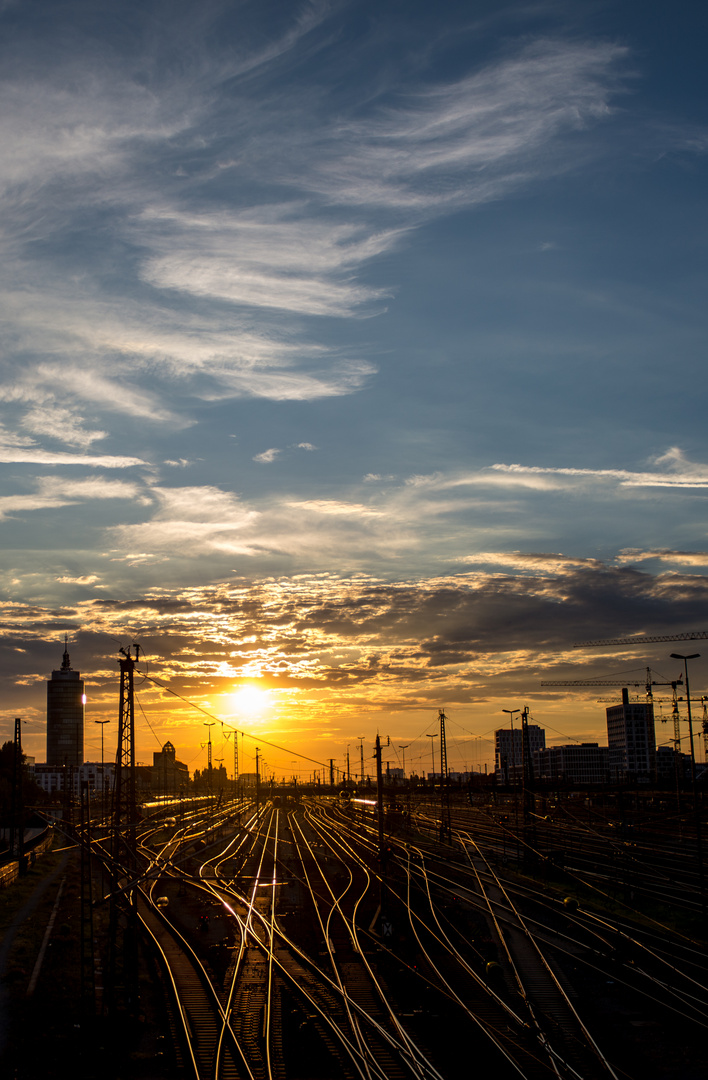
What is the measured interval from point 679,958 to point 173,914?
2180 centimetres

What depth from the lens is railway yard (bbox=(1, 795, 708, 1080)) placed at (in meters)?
20.3

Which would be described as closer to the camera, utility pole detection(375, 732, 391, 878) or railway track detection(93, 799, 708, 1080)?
railway track detection(93, 799, 708, 1080)

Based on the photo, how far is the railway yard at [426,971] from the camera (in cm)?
2030

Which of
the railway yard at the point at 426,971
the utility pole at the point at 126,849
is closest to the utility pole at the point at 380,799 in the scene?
the railway yard at the point at 426,971

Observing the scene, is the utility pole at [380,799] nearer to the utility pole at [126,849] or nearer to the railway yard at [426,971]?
the railway yard at [426,971]

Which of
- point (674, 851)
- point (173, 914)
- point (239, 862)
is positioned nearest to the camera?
point (173, 914)

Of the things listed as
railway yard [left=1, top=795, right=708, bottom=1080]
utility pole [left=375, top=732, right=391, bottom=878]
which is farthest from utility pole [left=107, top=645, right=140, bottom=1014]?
utility pole [left=375, top=732, right=391, bottom=878]

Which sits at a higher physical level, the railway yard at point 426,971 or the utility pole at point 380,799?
the utility pole at point 380,799

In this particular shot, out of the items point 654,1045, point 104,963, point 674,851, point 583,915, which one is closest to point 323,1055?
point 654,1045

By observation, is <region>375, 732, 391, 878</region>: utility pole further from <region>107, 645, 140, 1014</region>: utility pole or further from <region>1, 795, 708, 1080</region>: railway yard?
<region>107, 645, 140, 1014</region>: utility pole

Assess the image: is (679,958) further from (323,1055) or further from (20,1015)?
(20,1015)

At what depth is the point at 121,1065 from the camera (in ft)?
66.7

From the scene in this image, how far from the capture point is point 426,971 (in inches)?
1075

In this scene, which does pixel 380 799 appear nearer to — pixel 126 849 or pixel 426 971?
pixel 426 971
